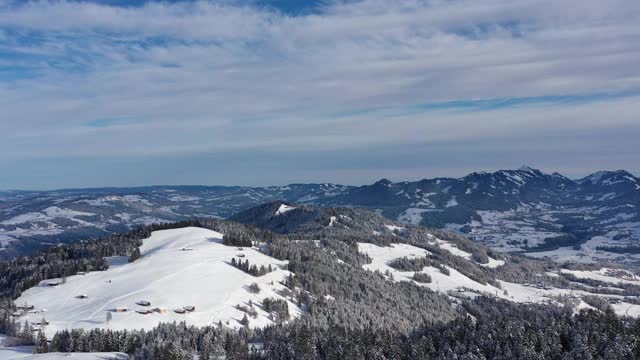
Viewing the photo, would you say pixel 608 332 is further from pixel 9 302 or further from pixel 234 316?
pixel 9 302

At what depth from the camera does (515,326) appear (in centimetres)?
16412

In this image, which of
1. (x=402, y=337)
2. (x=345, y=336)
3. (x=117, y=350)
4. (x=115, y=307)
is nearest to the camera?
(x=117, y=350)

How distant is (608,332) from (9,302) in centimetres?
17754

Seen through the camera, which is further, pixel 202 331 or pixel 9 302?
pixel 9 302

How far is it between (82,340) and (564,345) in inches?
4868

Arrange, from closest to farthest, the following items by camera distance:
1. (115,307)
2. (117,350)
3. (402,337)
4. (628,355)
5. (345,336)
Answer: (628,355)
(117,350)
(345,336)
(402,337)
(115,307)

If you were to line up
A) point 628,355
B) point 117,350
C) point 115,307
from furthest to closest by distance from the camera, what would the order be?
1. point 115,307
2. point 117,350
3. point 628,355

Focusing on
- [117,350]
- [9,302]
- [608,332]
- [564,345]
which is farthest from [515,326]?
[9,302]

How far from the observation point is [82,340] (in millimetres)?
149750

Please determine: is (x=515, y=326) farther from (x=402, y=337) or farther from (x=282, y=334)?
(x=282, y=334)

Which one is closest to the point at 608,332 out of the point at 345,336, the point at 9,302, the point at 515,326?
the point at 515,326

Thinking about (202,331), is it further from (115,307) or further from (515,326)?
(515,326)

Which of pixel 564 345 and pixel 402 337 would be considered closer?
pixel 564 345

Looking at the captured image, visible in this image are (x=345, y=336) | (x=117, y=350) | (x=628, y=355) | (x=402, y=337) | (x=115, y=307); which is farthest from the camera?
(x=115, y=307)
